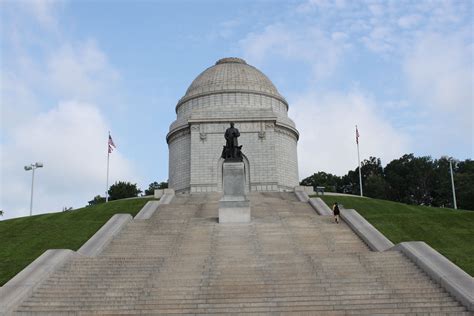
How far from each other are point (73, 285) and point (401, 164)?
2603 inches

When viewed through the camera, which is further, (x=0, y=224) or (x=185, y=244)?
(x=0, y=224)

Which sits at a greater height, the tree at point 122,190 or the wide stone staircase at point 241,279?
the tree at point 122,190

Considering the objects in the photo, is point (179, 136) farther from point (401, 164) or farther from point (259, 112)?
point (401, 164)

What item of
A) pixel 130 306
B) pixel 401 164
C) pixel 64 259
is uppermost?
pixel 401 164

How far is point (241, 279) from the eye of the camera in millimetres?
Answer: 14555

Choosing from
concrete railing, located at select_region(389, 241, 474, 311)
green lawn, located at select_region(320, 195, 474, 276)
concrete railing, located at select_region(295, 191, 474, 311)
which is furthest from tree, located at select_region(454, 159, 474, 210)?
concrete railing, located at select_region(389, 241, 474, 311)

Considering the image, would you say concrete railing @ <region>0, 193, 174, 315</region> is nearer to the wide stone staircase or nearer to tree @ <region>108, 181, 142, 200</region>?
the wide stone staircase

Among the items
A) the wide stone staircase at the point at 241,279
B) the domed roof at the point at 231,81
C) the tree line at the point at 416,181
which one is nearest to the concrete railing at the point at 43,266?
the wide stone staircase at the point at 241,279

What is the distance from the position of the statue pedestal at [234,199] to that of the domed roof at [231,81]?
25375 mm

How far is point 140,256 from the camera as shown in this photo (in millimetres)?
16984

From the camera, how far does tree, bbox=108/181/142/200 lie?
75.8 meters

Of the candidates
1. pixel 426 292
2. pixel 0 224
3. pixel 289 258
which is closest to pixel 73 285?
pixel 289 258

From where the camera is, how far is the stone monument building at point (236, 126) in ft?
145

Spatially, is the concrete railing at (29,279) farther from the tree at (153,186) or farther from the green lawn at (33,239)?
the tree at (153,186)
